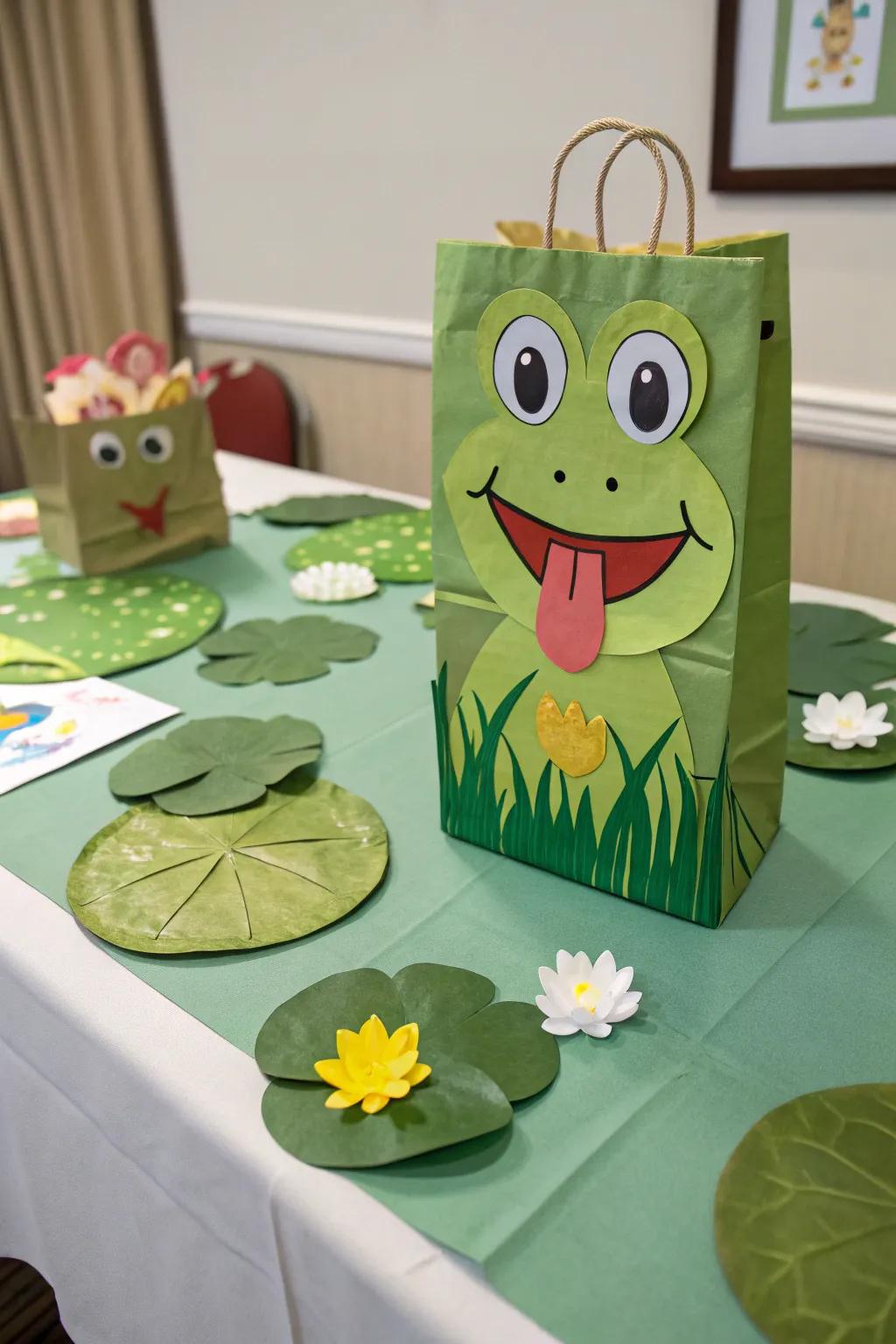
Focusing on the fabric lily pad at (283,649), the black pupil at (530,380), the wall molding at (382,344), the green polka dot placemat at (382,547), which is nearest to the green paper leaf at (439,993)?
the black pupil at (530,380)

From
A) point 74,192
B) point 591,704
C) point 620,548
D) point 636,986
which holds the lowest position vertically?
point 636,986

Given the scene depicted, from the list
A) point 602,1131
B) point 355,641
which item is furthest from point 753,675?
point 355,641

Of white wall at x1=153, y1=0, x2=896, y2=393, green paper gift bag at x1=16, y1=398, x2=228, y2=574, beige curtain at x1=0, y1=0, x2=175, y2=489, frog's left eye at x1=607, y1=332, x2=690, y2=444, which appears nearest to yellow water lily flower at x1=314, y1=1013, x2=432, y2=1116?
frog's left eye at x1=607, y1=332, x2=690, y2=444

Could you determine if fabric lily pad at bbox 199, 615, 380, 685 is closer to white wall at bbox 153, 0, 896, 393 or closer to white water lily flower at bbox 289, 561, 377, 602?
white water lily flower at bbox 289, 561, 377, 602

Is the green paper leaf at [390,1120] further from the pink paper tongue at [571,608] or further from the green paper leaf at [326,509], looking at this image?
the green paper leaf at [326,509]

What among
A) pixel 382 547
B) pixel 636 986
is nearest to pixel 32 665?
pixel 382 547

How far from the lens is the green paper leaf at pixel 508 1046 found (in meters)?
0.56

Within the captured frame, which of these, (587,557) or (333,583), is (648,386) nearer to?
(587,557)

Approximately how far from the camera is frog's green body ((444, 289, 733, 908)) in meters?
0.62

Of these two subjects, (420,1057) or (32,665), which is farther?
(32,665)

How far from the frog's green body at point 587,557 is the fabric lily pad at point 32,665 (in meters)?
0.50

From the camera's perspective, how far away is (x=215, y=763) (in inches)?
34.8

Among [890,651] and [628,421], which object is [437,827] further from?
[890,651]

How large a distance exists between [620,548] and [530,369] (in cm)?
12
